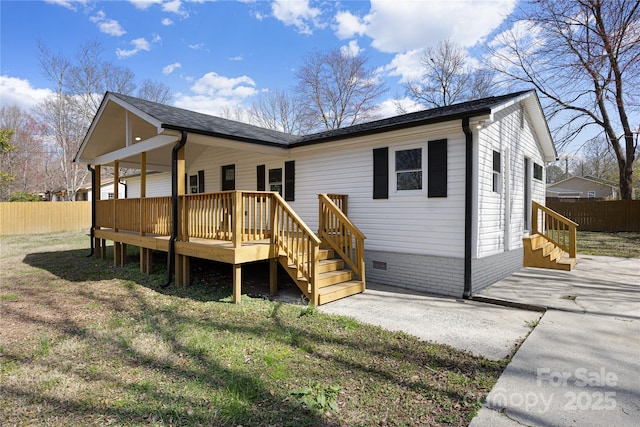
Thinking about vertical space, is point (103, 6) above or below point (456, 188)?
above

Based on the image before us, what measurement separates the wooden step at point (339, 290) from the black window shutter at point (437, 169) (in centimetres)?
218

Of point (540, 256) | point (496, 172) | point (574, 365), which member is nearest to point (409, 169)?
point (496, 172)

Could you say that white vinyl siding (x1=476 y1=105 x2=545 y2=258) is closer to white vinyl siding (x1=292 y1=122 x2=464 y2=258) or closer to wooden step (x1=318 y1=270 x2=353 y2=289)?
white vinyl siding (x1=292 y1=122 x2=464 y2=258)

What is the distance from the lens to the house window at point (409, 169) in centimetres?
637

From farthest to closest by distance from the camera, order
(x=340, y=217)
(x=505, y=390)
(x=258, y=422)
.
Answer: (x=340, y=217) → (x=505, y=390) → (x=258, y=422)

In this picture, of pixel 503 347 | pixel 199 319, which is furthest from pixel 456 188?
pixel 199 319

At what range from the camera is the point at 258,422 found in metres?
2.36

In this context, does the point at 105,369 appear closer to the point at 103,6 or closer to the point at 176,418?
the point at 176,418

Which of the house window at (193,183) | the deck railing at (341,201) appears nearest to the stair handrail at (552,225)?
the deck railing at (341,201)

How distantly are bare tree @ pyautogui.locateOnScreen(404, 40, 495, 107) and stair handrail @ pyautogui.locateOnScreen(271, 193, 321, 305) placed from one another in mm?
22045

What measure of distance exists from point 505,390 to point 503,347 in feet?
3.33

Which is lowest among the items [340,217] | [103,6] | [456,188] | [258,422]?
[258,422]

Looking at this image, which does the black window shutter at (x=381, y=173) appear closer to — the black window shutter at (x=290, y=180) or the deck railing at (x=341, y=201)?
the deck railing at (x=341, y=201)

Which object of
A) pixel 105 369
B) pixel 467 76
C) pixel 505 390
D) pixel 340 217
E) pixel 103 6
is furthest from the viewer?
pixel 467 76
